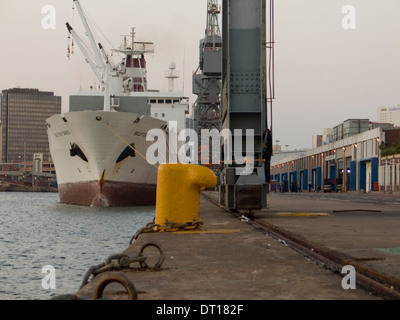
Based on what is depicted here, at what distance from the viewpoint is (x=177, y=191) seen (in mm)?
A: 10133

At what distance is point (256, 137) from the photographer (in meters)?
15.1

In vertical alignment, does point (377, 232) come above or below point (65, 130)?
below

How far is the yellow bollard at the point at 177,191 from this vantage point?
10109 millimetres

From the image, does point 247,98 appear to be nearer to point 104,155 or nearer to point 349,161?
point 104,155

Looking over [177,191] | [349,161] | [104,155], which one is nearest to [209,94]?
[349,161]

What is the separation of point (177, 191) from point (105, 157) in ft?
90.4

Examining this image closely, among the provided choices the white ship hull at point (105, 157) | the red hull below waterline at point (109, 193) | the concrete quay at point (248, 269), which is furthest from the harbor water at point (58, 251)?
the white ship hull at point (105, 157)

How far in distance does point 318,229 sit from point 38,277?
548cm

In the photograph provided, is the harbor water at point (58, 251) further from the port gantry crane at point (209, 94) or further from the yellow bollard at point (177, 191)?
the port gantry crane at point (209, 94)

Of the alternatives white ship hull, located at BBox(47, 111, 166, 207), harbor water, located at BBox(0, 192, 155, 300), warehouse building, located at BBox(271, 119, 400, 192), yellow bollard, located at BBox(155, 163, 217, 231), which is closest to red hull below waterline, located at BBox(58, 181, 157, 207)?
white ship hull, located at BBox(47, 111, 166, 207)

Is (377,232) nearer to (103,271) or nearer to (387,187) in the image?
(103,271)

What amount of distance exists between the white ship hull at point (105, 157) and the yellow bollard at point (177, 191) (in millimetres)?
25773

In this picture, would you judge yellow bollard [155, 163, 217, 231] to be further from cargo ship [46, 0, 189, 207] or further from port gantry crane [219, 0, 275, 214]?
cargo ship [46, 0, 189, 207]
